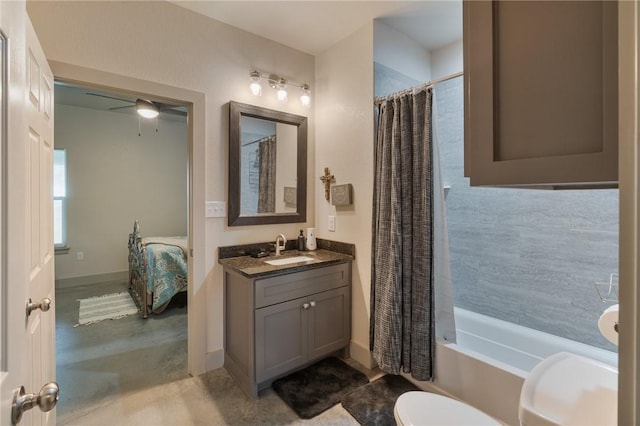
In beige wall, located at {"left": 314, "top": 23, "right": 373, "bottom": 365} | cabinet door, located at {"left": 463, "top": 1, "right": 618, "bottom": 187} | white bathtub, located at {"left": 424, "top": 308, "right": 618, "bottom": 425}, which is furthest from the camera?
beige wall, located at {"left": 314, "top": 23, "right": 373, "bottom": 365}

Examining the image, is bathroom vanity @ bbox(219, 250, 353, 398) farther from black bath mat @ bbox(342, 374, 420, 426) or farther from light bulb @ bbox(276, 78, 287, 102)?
light bulb @ bbox(276, 78, 287, 102)

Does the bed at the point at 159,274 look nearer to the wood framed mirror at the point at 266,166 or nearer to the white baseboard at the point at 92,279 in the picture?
the wood framed mirror at the point at 266,166

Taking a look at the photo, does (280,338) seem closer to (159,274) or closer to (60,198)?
(159,274)

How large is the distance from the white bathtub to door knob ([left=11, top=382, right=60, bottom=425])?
1.98 metres

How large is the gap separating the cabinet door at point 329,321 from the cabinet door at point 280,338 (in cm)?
8

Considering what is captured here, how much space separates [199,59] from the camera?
2264 mm

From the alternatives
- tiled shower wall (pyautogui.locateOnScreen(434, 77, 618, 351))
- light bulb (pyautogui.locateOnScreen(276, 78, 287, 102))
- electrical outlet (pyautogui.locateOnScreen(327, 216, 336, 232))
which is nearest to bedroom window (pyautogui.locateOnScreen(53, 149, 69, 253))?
light bulb (pyautogui.locateOnScreen(276, 78, 287, 102))

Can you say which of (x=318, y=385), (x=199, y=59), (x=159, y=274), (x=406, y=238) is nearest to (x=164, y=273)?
(x=159, y=274)

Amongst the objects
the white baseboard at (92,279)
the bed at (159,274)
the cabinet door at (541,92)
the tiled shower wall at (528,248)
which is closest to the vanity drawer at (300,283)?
the tiled shower wall at (528,248)

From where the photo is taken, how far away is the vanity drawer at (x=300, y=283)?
1995mm

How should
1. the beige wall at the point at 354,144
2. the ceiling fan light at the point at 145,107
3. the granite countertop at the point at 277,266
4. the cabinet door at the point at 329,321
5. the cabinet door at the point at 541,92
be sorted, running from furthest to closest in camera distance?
the ceiling fan light at the point at 145,107 < the beige wall at the point at 354,144 < the cabinet door at the point at 329,321 < the granite countertop at the point at 277,266 < the cabinet door at the point at 541,92

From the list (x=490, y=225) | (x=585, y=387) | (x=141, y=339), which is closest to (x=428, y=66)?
(x=490, y=225)

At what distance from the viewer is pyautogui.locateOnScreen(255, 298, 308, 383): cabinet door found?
199 cm

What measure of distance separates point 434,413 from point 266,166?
6.71ft
